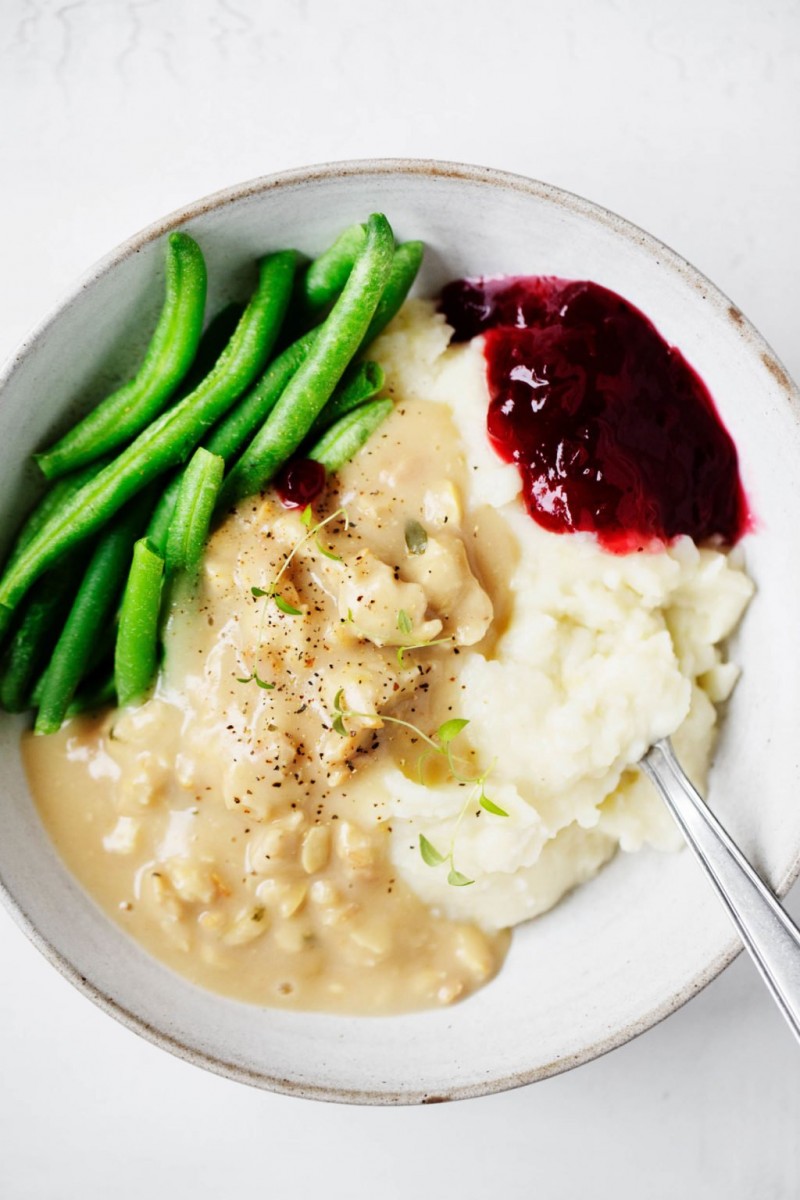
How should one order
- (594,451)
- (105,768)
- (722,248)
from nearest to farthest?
1. (594,451)
2. (105,768)
3. (722,248)

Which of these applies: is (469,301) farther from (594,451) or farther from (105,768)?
(105,768)

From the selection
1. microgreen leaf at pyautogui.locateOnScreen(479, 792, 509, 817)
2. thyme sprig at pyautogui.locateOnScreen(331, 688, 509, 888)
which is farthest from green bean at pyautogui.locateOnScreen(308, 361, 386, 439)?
microgreen leaf at pyautogui.locateOnScreen(479, 792, 509, 817)

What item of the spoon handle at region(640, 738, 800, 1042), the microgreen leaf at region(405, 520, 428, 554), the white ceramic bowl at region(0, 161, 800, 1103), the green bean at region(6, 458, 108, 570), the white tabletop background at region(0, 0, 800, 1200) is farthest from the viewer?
the white tabletop background at region(0, 0, 800, 1200)

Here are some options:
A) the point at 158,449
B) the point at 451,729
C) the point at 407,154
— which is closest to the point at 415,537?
the point at 451,729

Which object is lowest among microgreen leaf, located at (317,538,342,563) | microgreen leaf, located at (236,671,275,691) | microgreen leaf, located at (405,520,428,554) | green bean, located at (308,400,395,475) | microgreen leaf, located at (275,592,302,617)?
microgreen leaf, located at (236,671,275,691)

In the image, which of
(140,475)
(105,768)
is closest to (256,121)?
(140,475)

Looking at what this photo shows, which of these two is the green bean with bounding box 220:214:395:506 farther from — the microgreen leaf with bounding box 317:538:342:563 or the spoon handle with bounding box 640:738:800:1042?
the spoon handle with bounding box 640:738:800:1042

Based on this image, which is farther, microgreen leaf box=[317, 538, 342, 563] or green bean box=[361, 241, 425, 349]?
green bean box=[361, 241, 425, 349]
